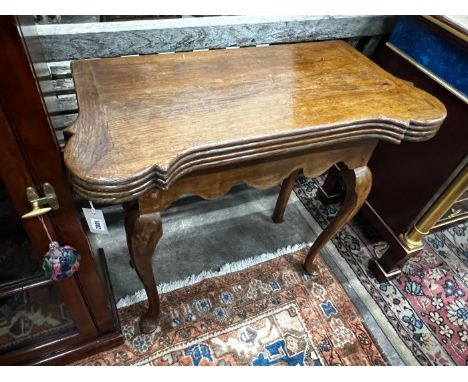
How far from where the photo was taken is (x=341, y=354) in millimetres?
1009

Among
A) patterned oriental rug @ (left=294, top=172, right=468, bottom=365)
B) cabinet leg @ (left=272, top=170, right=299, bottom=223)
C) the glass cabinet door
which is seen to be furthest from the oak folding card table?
patterned oriental rug @ (left=294, top=172, right=468, bottom=365)

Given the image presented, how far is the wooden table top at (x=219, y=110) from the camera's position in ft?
1.71

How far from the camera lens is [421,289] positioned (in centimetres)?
122

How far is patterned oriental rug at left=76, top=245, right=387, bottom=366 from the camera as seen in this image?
38.1 inches

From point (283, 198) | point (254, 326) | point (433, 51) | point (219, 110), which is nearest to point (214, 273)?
point (254, 326)

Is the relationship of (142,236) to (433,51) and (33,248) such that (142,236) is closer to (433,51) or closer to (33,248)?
(33,248)

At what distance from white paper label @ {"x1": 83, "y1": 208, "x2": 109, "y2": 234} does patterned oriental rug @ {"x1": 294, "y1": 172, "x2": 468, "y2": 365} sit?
906 mm

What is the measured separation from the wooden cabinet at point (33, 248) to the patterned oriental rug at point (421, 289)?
2.87ft

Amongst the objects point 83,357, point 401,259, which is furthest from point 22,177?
point 401,259

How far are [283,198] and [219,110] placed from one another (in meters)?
0.71

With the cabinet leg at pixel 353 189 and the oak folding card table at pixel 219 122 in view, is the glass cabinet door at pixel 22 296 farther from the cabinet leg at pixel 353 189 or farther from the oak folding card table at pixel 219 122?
the cabinet leg at pixel 353 189

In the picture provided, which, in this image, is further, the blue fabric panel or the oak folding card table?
the blue fabric panel

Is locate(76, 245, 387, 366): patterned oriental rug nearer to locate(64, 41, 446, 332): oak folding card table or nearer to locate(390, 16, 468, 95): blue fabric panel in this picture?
locate(64, 41, 446, 332): oak folding card table

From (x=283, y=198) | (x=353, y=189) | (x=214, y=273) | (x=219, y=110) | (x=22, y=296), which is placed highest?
(x=219, y=110)
